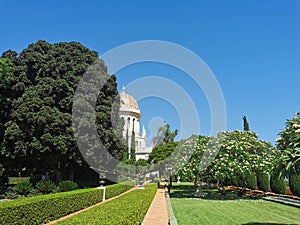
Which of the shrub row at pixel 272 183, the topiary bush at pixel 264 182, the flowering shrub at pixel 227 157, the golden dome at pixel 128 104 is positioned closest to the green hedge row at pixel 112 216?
the flowering shrub at pixel 227 157

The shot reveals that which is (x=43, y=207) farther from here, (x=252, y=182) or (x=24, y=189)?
(x=252, y=182)

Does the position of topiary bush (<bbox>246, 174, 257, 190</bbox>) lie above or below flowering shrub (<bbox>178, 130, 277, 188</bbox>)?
below

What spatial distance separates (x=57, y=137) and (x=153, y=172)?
26758mm

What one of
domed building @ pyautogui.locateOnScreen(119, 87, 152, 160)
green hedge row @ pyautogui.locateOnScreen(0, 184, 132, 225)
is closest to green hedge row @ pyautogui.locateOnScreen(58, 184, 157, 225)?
green hedge row @ pyautogui.locateOnScreen(0, 184, 132, 225)

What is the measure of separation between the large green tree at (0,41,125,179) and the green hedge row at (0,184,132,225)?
509cm

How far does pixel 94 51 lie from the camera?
2347 centimetres

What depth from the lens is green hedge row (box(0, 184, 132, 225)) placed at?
27.7 ft

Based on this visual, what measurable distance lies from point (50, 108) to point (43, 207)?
385 inches

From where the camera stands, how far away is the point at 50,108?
1895 centimetres

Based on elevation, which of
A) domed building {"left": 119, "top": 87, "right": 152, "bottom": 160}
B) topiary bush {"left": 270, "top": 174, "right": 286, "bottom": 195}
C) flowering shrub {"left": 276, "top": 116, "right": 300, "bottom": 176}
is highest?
domed building {"left": 119, "top": 87, "right": 152, "bottom": 160}

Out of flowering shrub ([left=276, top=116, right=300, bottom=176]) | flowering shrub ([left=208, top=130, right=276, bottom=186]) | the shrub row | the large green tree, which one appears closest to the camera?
flowering shrub ([left=276, top=116, right=300, bottom=176])

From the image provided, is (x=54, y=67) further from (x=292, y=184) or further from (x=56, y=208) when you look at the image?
(x=292, y=184)

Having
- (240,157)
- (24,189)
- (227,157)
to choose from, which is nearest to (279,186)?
(240,157)

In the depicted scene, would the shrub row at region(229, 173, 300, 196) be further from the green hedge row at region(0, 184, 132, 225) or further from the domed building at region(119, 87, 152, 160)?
the domed building at region(119, 87, 152, 160)
